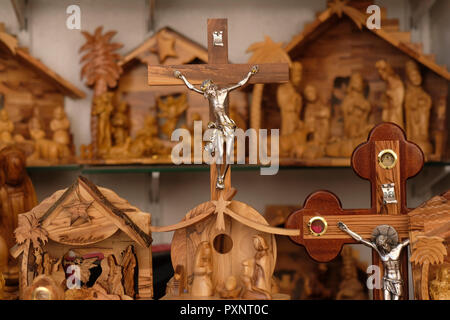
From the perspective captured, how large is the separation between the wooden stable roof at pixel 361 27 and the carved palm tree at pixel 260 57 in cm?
7

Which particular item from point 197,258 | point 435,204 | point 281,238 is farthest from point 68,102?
point 435,204

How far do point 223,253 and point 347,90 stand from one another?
1.15 m

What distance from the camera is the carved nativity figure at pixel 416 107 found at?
2.07 meters

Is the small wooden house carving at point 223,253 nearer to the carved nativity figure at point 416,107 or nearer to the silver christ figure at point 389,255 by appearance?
the silver christ figure at point 389,255

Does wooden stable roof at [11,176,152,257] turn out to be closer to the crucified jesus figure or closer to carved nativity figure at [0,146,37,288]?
the crucified jesus figure

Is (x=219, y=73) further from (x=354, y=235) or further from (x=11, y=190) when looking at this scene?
(x=11, y=190)

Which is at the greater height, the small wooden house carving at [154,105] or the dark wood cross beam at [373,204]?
the small wooden house carving at [154,105]

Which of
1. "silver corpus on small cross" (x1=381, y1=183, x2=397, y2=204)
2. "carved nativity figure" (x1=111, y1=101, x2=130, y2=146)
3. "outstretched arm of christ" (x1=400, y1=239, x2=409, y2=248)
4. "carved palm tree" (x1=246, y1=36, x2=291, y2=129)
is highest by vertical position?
"carved palm tree" (x1=246, y1=36, x2=291, y2=129)

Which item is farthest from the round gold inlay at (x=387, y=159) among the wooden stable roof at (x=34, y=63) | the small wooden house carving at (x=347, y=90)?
the wooden stable roof at (x=34, y=63)

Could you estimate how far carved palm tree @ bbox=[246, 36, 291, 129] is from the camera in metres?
2.04

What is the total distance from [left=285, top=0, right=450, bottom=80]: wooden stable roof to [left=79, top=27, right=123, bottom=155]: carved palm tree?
2.06ft

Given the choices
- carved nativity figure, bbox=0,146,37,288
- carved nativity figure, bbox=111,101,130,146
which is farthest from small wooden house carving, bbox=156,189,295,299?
carved nativity figure, bbox=111,101,130,146

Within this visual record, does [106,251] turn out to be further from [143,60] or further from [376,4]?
[376,4]

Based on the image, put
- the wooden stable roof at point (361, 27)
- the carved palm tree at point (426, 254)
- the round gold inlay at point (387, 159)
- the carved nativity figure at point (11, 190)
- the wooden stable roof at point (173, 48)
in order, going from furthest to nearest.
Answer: the wooden stable roof at point (173, 48) → the wooden stable roof at point (361, 27) → the carved nativity figure at point (11, 190) → the round gold inlay at point (387, 159) → the carved palm tree at point (426, 254)
